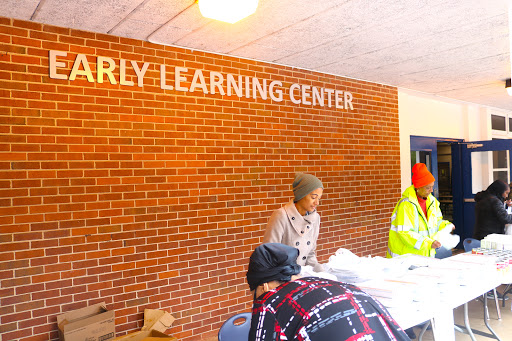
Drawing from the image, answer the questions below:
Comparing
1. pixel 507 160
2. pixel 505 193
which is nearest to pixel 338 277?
pixel 505 193

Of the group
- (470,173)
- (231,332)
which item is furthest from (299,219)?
(470,173)

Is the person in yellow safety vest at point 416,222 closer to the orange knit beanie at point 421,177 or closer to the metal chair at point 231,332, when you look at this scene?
the orange knit beanie at point 421,177

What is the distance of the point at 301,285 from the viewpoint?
174 centimetres

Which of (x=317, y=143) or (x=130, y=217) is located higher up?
(x=317, y=143)

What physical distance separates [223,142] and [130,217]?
140 centimetres

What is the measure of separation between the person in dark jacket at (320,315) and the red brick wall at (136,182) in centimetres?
292

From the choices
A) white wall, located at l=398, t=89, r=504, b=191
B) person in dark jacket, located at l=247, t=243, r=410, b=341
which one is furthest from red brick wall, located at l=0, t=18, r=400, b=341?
person in dark jacket, located at l=247, t=243, r=410, b=341

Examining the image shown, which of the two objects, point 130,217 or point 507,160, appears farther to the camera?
point 507,160

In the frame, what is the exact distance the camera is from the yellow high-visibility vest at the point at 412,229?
4.58 meters

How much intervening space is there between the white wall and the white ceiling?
165 cm

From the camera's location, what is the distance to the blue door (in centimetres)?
962

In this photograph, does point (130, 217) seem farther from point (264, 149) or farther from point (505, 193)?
point (505, 193)

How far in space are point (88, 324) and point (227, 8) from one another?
2.88 meters

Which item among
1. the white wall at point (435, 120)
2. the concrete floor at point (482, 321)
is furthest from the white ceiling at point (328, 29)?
the concrete floor at point (482, 321)
